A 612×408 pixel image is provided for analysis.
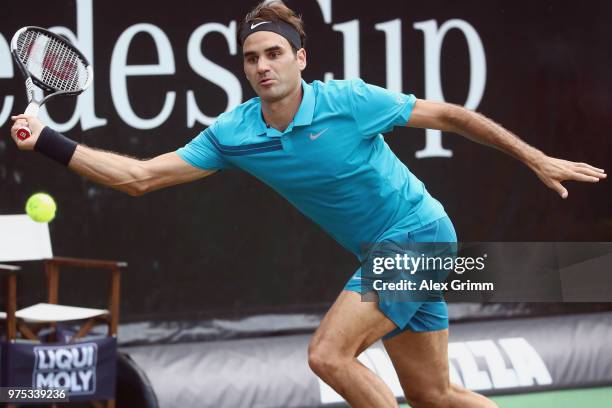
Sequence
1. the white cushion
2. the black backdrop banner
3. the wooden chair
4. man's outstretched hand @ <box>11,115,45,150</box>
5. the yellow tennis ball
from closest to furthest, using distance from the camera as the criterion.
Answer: man's outstretched hand @ <box>11,115,45,150</box> < the wooden chair < the white cushion < the yellow tennis ball < the black backdrop banner

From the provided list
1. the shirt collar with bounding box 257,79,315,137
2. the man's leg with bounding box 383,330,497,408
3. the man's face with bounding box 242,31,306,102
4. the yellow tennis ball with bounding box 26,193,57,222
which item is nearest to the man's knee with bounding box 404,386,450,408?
the man's leg with bounding box 383,330,497,408

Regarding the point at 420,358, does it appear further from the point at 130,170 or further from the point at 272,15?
the point at 272,15

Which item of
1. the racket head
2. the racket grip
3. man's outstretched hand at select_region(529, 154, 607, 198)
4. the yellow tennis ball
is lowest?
the yellow tennis ball

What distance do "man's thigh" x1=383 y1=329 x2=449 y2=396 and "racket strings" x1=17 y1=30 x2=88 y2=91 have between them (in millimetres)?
1413

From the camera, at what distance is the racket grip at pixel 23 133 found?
13.1 ft

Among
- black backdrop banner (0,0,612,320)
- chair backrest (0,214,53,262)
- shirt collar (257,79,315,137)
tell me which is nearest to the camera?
shirt collar (257,79,315,137)

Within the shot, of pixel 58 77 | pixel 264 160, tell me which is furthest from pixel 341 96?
pixel 58 77

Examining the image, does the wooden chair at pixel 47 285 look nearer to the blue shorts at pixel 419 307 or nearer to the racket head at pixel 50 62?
the racket head at pixel 50 62

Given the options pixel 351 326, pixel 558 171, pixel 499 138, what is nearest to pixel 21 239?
pixel 351 326

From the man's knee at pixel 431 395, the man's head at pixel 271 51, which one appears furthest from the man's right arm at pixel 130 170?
the man's knee at pixel 431 395

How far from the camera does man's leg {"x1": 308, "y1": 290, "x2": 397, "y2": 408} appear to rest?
13.4 feet

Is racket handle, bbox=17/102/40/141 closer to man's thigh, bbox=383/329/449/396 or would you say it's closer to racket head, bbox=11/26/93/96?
racket head, bbox=11/26/93/96

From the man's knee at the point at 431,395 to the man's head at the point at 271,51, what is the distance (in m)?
1.11

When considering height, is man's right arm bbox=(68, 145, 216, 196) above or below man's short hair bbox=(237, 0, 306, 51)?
below
